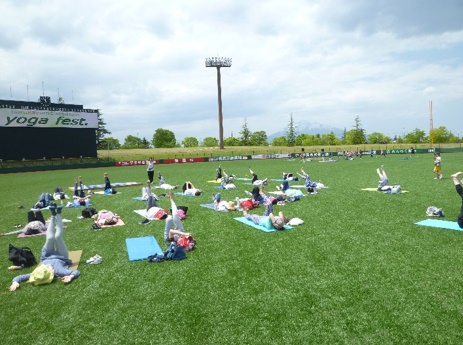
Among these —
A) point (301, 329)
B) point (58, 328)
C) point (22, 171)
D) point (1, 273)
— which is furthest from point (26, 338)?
point (22, 171)

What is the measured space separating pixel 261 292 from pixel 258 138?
418 feet

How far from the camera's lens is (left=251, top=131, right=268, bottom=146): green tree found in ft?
423

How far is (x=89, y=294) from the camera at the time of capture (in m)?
6.95

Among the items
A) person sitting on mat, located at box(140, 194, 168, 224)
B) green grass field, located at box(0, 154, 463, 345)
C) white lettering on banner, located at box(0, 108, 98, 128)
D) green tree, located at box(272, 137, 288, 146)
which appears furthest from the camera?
green tree, located at box(272, 137, 288, 146)

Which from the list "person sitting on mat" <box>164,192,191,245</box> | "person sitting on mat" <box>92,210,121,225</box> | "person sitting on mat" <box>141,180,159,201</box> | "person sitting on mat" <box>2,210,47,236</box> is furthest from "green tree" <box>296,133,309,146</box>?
"person sitting on mat" <box>164,192,191,245</box>

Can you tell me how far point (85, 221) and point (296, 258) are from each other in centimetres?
923

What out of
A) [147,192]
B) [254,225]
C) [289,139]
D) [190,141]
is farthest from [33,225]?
[190,141]

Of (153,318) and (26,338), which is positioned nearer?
(26,338)

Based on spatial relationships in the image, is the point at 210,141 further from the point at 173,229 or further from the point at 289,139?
the point at 173,229

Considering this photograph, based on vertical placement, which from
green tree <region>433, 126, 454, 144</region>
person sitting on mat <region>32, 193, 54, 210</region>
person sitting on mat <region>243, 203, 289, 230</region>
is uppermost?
green tree <region>433, 126, 454, 144</region>

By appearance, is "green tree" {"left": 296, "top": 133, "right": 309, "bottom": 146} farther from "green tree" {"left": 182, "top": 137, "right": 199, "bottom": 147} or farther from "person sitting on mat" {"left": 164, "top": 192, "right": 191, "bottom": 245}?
"person sitting on mat" {"left": 164, "top": 192, "right": 191, "bottom": 245}

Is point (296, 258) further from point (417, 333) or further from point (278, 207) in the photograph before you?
point (278, 207)

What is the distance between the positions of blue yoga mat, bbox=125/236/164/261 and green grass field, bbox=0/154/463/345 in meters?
0.24

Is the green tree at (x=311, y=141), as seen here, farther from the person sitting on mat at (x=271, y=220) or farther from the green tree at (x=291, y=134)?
the person sitting on mat at (x=271, y=220)
